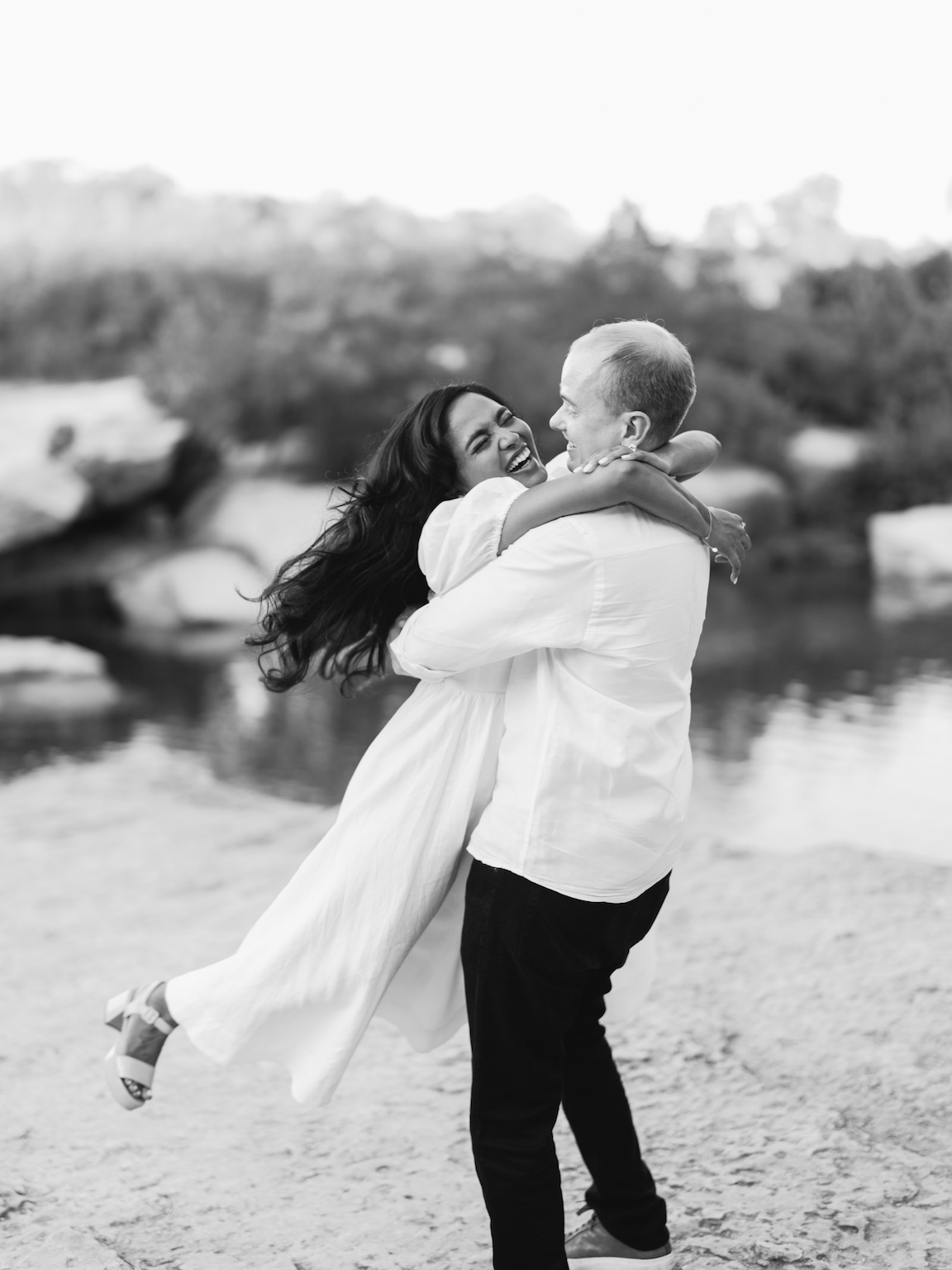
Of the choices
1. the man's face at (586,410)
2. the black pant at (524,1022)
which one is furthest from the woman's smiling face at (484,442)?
the black pant at (524,1022)

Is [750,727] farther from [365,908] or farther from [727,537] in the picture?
[365,908]

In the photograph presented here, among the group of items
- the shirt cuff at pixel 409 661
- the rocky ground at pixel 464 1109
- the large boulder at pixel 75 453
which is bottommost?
the rocky ground at pixel 464 1109

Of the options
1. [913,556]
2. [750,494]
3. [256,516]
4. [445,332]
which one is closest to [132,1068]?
[256,516]

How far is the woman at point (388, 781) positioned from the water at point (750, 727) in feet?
8.52

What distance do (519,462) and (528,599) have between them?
0.80ft

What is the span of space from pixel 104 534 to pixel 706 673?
6446 mm

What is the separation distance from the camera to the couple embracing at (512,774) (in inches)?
55.1

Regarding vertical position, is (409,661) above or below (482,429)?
below

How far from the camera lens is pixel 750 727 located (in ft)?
21.9

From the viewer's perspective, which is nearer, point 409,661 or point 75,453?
point 409,661

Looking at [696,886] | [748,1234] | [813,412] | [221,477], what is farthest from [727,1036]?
[813,412]

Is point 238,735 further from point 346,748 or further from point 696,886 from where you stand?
point 696,886

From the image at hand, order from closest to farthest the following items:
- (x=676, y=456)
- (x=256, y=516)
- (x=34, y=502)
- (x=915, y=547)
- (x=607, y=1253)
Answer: (x=676, y=456) → (x=607, y=1253) → (x=34, y=502) → (x=256, y=516) → (x=915, y=547)

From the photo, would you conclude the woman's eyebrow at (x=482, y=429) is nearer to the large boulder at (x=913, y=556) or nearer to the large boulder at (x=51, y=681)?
the large boulder at (x=51, y=681)
